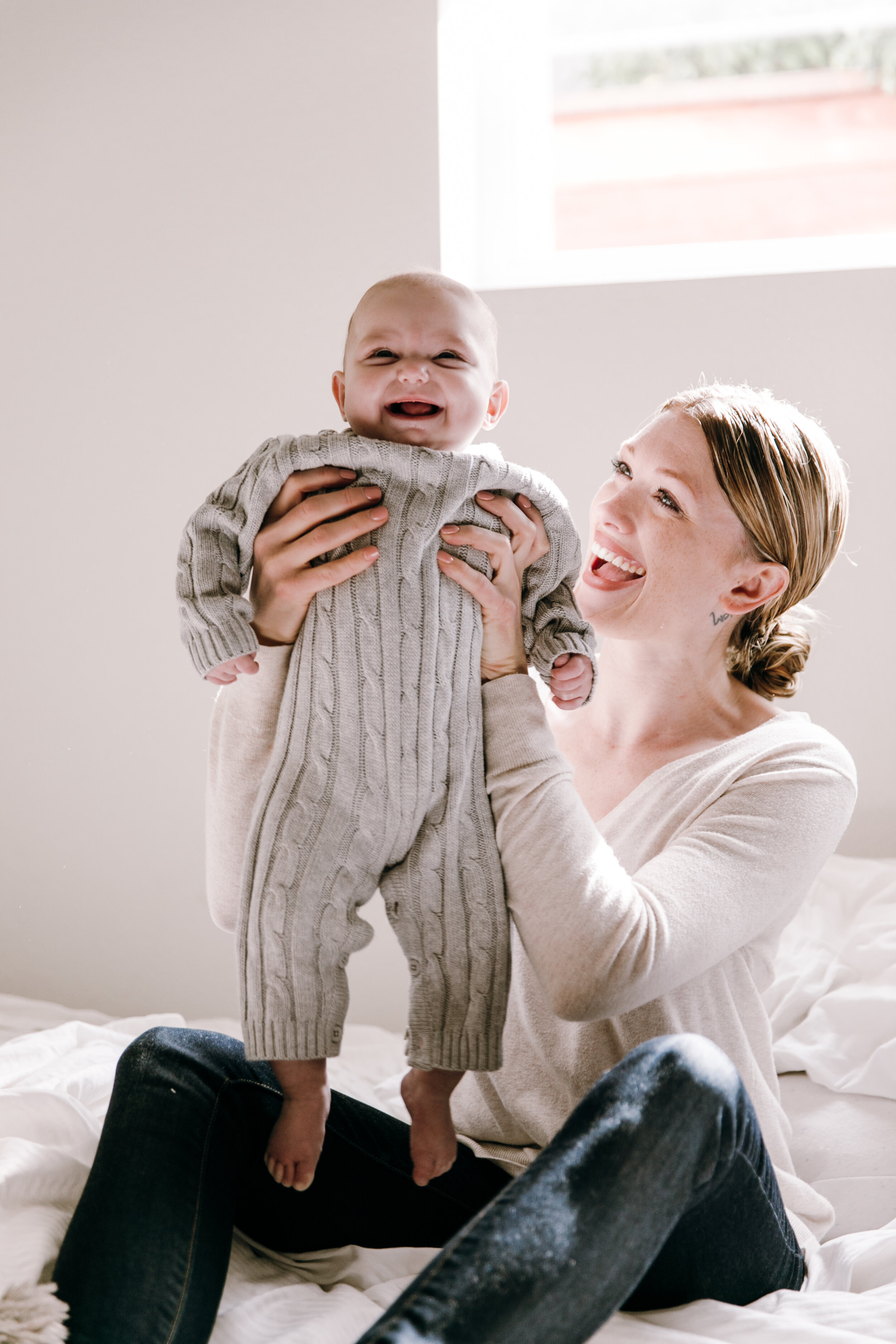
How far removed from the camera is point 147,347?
2320mm

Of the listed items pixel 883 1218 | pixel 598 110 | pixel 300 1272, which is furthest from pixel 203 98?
pixel 883 1218

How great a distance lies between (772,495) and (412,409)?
513mm

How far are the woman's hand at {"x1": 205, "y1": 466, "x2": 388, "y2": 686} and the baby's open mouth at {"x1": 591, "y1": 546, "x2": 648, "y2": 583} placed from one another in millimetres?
454

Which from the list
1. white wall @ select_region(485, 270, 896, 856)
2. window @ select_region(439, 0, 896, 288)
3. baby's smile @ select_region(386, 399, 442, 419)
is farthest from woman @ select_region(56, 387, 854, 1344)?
window @ select_region(439, 0, 896, 288)

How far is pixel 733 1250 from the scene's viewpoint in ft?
3.35

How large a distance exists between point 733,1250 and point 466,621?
2.14 feet

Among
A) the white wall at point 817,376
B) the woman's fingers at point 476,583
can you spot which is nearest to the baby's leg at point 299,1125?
the woman's fingers at point 476,583

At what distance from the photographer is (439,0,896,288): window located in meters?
2.31

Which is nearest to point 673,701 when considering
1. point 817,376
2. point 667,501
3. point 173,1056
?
point 667,501

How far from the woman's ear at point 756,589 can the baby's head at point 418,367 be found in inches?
18.3

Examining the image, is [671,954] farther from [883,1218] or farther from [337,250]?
[337,250]

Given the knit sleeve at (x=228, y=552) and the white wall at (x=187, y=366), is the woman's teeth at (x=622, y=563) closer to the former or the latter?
the knit sleeve at (x=228, y=552)

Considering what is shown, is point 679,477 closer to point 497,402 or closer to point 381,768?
point 497,402

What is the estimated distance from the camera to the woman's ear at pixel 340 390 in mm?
1166
